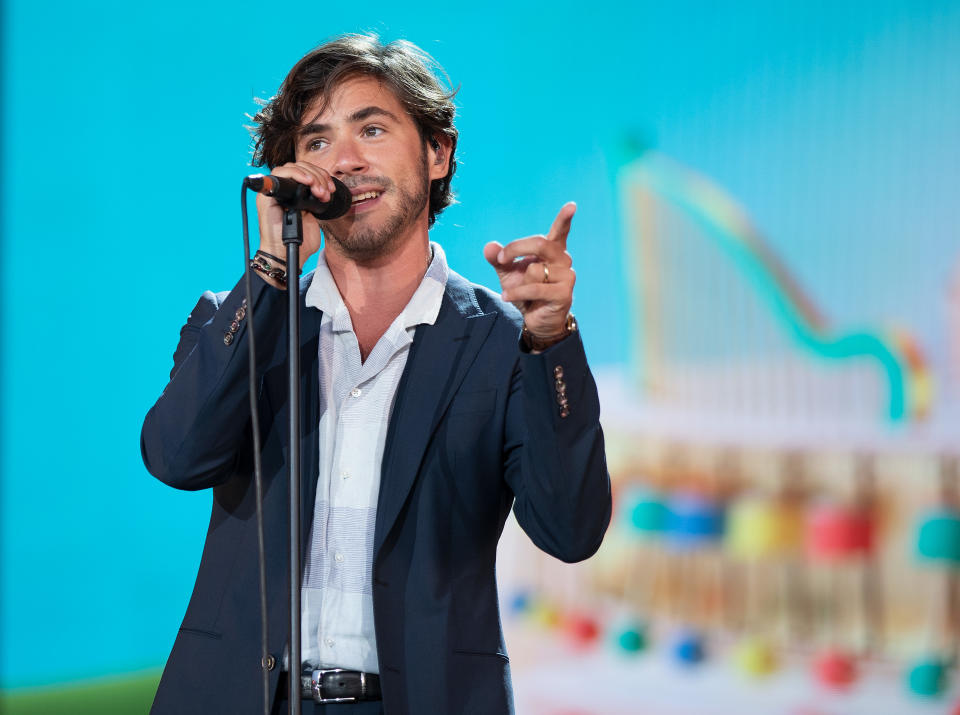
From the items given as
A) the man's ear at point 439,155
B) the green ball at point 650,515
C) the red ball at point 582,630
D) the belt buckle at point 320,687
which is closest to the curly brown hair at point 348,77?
the man's ear at point 439,155

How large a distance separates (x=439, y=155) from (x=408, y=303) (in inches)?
14.7

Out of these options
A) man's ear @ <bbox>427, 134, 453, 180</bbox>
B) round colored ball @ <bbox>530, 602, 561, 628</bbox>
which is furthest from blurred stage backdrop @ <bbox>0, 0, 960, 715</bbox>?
man's ear @ <bbox>427, 134, 453, 180</bbox>

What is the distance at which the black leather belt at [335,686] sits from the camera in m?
1.26

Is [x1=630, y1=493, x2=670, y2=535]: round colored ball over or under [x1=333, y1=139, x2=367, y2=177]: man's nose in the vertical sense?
under

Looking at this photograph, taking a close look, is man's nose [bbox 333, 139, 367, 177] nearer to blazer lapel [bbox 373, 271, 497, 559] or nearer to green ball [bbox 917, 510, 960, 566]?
blazer lapel [bbox 373, 271, 497, 559]

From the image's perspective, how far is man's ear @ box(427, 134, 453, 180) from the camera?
68.1 inches

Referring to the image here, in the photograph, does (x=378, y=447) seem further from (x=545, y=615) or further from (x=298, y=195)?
(x=545, y=615)

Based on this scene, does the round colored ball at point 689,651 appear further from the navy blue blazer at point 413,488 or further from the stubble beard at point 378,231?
the stubble beard at point 378,231

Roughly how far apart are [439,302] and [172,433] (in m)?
0.42

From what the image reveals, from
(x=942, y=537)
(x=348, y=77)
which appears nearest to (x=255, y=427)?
(x=348, y=77)

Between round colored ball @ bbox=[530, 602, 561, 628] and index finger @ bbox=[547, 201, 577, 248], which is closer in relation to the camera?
index finger @ bbox=[547, 201, 577, 248]

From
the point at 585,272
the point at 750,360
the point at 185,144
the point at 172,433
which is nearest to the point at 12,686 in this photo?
the point at 185,144

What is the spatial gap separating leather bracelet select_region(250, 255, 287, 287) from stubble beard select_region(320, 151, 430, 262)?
0.81 feet

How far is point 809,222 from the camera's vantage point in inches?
156
